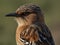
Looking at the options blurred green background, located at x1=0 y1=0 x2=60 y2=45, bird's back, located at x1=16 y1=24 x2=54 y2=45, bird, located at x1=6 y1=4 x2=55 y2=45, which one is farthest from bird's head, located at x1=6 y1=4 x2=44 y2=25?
blurred green background, located at x1=0 y1=0 x2=60 y2=45

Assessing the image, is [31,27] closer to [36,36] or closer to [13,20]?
[36,36]

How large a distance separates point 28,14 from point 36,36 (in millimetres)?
837

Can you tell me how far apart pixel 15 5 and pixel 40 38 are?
Result: 405 inches

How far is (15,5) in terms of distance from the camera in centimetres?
2236

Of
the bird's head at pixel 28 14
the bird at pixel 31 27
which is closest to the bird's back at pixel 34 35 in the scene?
the bird at pixel 31 27

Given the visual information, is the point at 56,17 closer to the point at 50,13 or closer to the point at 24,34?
the point at 50,13

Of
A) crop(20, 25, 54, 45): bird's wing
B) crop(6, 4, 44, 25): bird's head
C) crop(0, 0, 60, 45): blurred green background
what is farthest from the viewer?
crop(0, 0, 60, 45): blurred green background

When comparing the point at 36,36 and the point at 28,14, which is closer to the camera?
the point at 36,36

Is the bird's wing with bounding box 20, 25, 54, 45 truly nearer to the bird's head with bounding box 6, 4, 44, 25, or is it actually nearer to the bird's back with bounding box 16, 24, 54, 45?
the bird's back with bounding box 16, 24, 54, 45

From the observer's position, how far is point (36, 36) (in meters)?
12.2

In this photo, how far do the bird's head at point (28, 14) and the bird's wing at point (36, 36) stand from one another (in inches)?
10.1

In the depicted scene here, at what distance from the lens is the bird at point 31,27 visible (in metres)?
12.2

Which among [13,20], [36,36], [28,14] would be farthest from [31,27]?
[13,20]

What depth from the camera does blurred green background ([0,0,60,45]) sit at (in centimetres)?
1878
